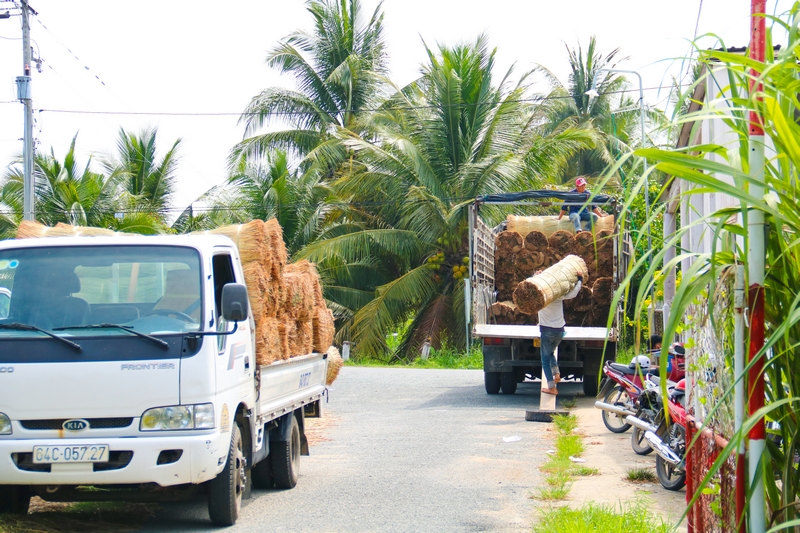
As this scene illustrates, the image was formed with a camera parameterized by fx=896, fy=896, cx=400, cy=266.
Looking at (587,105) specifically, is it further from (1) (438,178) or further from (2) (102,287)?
(2) (102,287)

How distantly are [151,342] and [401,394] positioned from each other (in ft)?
34.5

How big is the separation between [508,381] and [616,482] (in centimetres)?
766

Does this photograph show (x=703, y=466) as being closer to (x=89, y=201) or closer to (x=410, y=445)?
(x=410, y=445)

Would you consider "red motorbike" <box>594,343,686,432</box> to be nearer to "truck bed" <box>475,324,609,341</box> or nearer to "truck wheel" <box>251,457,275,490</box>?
"truck bed" <box>475,324,609,341</box>

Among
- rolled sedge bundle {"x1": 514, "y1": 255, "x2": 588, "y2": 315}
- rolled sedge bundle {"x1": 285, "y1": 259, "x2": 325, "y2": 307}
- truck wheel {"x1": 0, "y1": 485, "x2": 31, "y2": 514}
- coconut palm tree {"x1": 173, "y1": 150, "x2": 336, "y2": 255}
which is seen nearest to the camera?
truck wheel {"x1": 0, "y1": 485, "x2": 31, "y2": 514}

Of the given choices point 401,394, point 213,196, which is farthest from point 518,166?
point 213,196

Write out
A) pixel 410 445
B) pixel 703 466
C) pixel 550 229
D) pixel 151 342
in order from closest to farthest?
pixel 703 466 < pixel 151 342 < pixel 410 445 < pixel 550 229

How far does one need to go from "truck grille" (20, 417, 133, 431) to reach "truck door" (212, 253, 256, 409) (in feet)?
2.11

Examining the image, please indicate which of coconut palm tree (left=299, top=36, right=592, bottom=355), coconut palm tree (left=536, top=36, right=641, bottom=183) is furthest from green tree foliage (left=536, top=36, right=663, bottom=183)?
coconut palm tree (left=299, top=36, right=592, bottom=355)

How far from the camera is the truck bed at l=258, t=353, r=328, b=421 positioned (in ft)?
23.5

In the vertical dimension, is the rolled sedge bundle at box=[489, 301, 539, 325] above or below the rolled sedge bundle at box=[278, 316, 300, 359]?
below

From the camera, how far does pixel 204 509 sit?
7.33 m

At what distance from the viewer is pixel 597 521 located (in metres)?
5.90

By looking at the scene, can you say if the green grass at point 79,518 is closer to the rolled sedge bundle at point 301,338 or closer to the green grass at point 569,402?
the rolled sedge bundle at point 301,338
